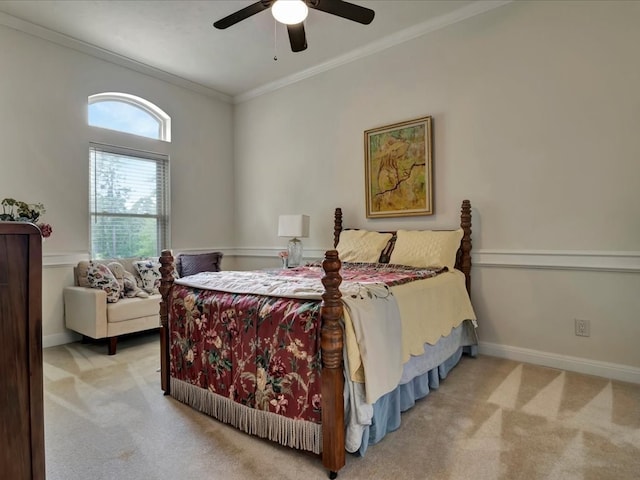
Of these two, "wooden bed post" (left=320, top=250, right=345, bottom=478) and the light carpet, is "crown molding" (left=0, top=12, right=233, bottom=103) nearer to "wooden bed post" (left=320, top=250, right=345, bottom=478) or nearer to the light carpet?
the light carpet

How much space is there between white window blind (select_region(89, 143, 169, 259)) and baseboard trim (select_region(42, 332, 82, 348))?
84 centimetres

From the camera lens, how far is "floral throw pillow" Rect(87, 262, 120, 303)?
135 inches

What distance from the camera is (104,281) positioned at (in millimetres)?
3467

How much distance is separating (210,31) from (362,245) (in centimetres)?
256

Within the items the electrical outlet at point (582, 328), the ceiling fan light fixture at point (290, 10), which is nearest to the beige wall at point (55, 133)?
the ceiling fan light fixture at point (290, 10)

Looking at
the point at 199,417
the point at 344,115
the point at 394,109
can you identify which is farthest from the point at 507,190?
the point at 199,417

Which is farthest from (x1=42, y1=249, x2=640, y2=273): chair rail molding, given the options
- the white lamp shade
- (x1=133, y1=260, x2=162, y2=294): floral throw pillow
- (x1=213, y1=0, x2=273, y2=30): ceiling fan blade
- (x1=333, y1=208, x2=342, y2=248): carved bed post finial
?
(x1=213, y1=0, x2=273, y2=30): ceiling fan blade

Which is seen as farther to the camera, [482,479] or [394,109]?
[394,109]

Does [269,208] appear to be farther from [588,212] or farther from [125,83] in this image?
[588,212]

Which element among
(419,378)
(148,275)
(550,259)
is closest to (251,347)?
(419,378)

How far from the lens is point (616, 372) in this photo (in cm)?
262

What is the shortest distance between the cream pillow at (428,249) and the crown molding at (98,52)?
3511mm

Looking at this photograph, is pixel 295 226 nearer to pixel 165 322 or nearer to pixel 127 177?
pixel 165 322

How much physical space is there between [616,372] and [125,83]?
Answer: 5.40 m
